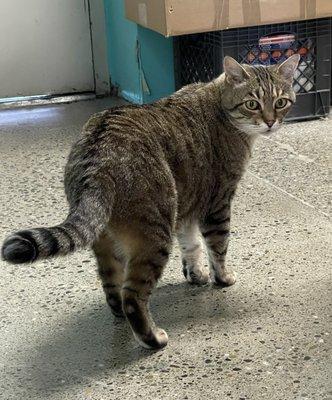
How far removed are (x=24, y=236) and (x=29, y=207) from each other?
5.34ft

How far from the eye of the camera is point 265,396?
216cm

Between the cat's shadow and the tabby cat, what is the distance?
0.06 m

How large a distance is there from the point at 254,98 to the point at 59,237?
3.14 ft

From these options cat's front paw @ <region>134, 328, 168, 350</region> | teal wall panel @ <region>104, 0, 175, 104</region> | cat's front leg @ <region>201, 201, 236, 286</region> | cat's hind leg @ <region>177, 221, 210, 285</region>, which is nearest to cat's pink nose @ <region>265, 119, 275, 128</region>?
cat's front leg @ <region>201, 201, 236, 286</region>

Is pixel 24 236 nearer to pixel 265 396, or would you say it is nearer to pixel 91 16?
pixel 265 396

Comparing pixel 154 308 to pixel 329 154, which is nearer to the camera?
pixel 154 308

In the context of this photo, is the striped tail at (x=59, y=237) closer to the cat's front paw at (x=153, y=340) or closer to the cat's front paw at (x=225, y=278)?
the cat's front paw at (x=153, y=340)

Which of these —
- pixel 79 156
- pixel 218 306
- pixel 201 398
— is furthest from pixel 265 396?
pixel 79 156

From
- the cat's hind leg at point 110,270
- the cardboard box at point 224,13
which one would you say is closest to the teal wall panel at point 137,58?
the cardboard box at point 224,13

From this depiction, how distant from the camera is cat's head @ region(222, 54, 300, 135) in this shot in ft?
8.68

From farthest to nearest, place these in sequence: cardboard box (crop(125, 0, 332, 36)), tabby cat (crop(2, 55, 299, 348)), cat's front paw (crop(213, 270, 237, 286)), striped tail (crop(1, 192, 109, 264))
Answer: cardboard box (crop(125, 0, 332, 36))
cat's front paw (crop(213, 270, 237, 286))
tabby cat (crop(2, 55, 299, 348))
striped tail (crop(1, 192, 109, 264))

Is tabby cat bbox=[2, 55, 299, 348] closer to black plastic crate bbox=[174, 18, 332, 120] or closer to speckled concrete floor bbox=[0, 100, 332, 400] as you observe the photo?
speckled concrete floor bbox=[0, 100, 332, 400]

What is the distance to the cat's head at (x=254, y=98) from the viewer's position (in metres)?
2.65

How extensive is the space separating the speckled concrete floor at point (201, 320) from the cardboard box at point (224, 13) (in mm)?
872
